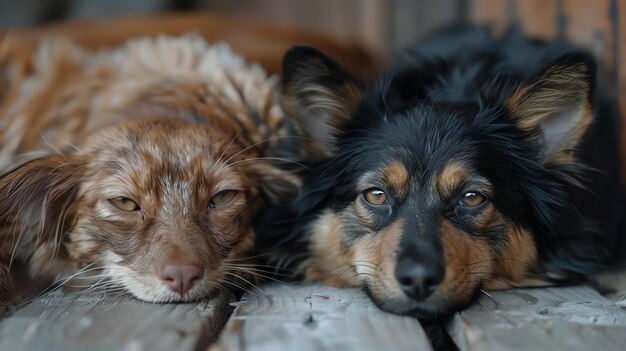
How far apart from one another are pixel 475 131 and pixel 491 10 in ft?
8.93

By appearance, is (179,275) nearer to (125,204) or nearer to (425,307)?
(125,204)

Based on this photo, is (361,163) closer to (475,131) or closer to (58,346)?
(475,131)

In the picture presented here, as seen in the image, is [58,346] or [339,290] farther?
[339,290]

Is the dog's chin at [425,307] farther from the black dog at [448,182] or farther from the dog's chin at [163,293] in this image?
the dog's chin at [163,293]

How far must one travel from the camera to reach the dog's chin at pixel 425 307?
239 cm

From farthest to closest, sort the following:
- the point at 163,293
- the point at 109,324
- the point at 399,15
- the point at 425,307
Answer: the point at 399,15, the point at 163,293, the point at 425,307, the point at 109,324

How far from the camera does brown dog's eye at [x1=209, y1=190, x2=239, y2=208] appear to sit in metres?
2.86

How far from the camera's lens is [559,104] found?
2.91m

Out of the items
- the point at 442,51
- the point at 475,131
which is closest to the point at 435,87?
the point at 475,131

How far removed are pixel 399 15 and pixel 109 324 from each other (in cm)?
475

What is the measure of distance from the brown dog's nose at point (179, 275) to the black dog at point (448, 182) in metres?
0.57

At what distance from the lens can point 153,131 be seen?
115 inches

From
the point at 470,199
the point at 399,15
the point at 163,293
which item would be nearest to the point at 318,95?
the point at 470,199

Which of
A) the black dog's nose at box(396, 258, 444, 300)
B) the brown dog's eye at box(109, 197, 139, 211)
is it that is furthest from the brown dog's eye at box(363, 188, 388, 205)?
the brown dog's eye at box(109, 197, 139, 211)
